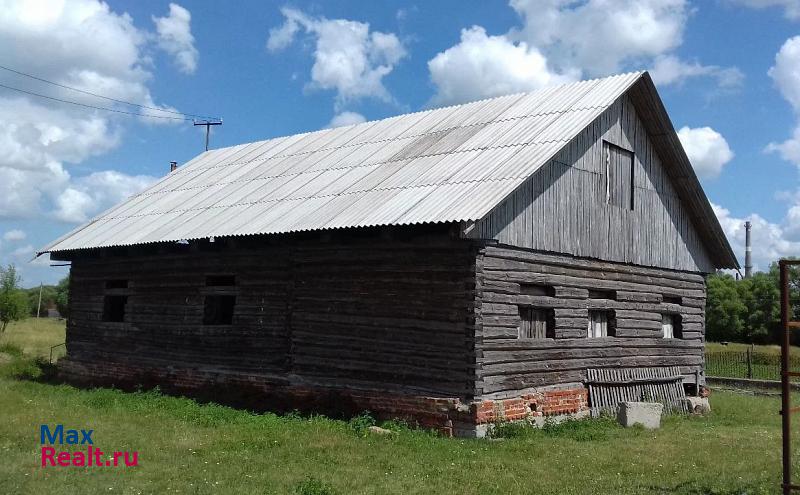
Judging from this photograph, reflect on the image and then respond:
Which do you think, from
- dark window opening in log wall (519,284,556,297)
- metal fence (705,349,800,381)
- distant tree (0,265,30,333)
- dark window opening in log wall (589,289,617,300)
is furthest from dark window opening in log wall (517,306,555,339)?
distant tree (0,265,30,333)

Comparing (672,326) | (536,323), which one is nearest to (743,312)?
(672,326)

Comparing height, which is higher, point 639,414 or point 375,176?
point 375,176

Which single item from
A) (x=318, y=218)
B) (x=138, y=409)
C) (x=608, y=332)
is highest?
(x=318, y=218)

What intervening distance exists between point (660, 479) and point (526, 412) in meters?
3.74

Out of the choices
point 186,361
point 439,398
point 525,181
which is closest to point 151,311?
point 186,361

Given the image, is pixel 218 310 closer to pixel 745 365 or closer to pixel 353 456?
pixel 353 456

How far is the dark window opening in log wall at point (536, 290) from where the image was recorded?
13.1 m

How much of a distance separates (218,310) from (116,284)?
3.53 m

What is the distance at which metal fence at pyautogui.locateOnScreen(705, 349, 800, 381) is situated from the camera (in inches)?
976

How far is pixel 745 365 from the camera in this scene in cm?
2636

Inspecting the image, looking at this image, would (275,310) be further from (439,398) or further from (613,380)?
(613,380)

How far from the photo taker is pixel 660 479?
9.13m

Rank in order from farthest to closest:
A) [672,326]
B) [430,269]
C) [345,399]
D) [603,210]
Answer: [672,326] < [603,210] < [345,399] < [430,269]

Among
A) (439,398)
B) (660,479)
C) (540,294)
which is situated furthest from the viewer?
(540,294)
